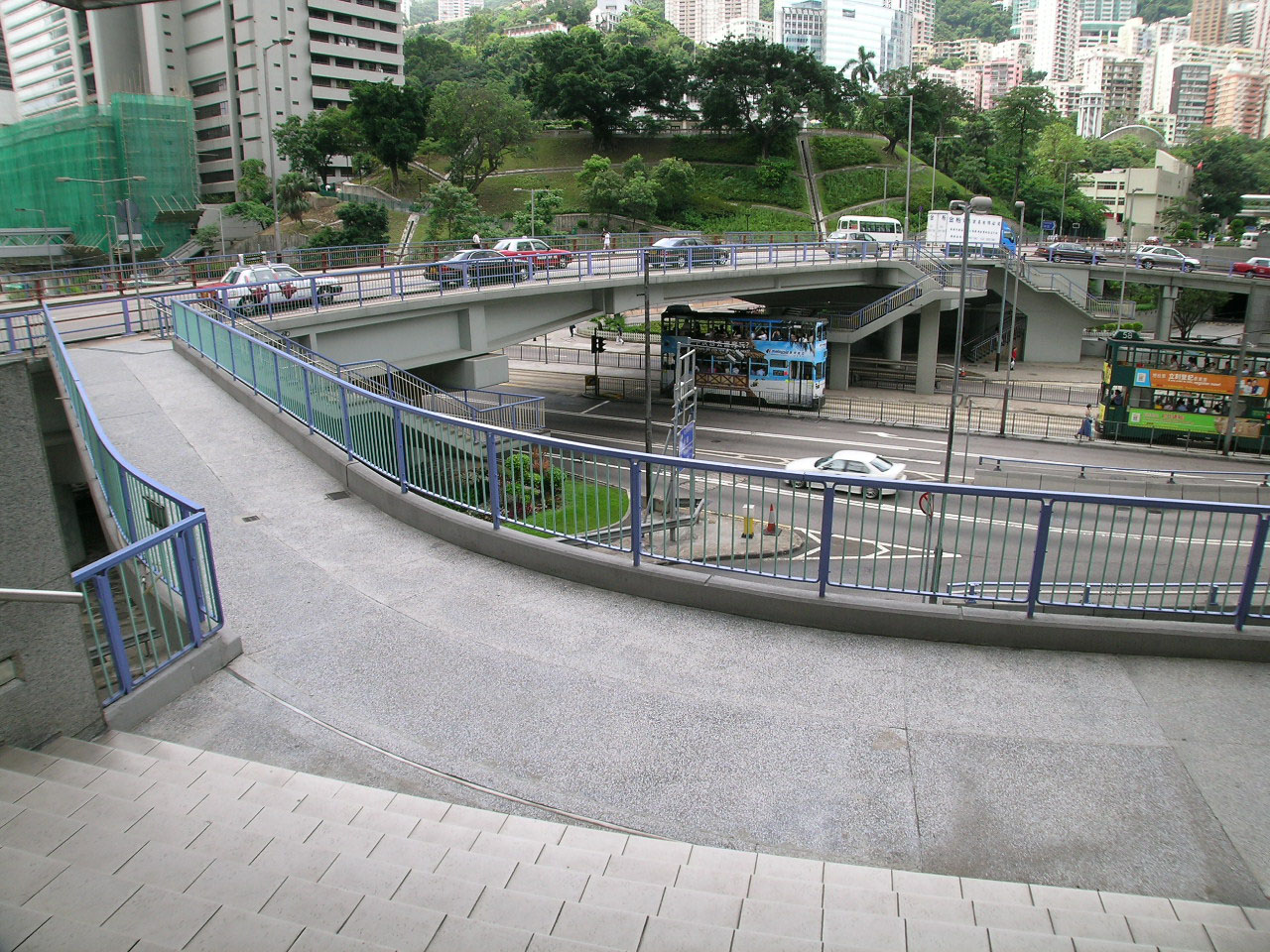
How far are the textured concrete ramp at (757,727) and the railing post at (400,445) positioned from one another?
5.36ft

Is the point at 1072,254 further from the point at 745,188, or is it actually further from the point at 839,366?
the point at 745,188

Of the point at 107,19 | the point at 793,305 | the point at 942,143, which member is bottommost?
the point at 793,305

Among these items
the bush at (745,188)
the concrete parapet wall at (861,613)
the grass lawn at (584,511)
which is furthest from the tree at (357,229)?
the concrete parapet wall at (861,613)

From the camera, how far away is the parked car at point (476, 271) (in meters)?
27.3

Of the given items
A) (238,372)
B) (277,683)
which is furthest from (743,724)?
(238,372)

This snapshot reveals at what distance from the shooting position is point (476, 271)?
92.0 feet

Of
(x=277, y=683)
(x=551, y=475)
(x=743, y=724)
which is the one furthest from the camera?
(x=551, y=475)

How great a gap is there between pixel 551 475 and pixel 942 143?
9874cm

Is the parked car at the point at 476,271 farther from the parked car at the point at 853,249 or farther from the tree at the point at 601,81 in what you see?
the tree at the point at 601,81

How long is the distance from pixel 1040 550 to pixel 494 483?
4693 mm

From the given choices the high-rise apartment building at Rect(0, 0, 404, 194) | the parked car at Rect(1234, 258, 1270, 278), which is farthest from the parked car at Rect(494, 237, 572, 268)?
the high-rise apartment building at Rect(0, 0, 404, 194)

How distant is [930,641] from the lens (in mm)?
6828

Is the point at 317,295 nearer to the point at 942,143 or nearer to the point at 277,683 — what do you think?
the point at 277,683

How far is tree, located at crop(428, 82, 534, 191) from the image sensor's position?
245ft
